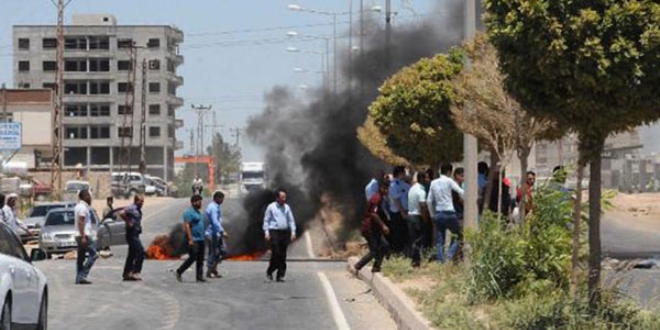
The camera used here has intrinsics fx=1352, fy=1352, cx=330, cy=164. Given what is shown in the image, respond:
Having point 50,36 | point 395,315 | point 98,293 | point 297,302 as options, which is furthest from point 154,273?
point 50,36

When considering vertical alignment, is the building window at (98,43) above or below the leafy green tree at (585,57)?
above

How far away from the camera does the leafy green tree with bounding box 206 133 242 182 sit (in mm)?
171750

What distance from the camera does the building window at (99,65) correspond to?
407 feet

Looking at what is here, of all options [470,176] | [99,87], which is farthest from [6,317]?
[99,87]

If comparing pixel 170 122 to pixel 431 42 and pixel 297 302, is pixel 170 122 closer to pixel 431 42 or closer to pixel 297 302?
pixel 431 42

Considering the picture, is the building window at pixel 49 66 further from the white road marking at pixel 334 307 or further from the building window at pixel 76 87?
the white road marking at pixel 334 307

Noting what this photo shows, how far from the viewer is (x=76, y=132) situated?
127 m

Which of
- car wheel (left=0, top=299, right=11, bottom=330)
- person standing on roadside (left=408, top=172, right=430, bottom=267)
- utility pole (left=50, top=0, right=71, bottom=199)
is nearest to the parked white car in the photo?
car wheel (left=0, top=299, right=11, bottom=330)

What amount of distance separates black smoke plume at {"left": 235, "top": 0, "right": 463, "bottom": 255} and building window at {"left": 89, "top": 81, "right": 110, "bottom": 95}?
233 feet

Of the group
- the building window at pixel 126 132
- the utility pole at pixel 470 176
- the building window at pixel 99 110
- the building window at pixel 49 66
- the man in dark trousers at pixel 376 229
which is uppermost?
the building window at pixel 49 66

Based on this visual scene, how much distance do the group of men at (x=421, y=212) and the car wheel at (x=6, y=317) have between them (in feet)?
26.6

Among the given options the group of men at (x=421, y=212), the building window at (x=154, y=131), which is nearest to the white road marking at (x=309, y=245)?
the group of men at (x=421, y=212)

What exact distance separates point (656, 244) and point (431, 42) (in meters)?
9.90

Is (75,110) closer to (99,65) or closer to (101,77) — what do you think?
(101,77)
